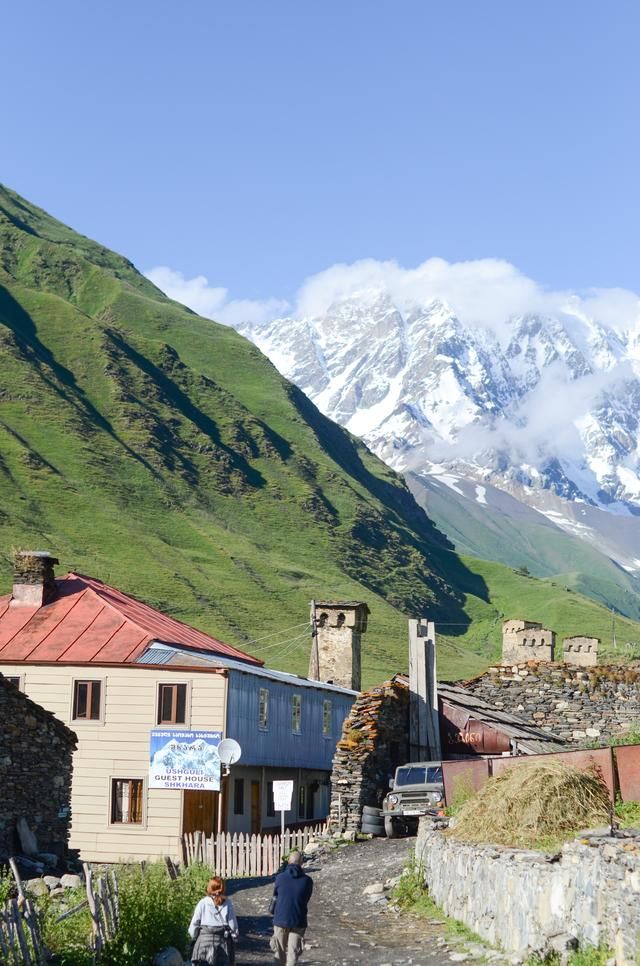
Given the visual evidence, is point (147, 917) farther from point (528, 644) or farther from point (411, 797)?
point (528, 644)

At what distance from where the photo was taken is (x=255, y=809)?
42.7 metres

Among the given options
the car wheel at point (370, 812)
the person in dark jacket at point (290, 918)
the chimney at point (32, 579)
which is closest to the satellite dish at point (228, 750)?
the car wheel at point (370, 812)

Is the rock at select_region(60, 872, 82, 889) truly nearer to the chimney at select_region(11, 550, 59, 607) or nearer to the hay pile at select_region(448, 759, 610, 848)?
the hay pile at select_region(448, 759, 610, 848)

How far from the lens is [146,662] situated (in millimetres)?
41219

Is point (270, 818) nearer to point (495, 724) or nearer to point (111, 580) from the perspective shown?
point (495, 724)

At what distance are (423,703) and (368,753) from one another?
406 centimetres

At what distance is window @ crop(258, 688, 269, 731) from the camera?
139 ft

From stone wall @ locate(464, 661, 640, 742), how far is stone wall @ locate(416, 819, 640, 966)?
68.7ft

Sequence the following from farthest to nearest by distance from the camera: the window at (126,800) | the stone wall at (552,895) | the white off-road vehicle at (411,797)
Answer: the window at (126,800) → the white off-road vehicle at (411,797) → the stone wall at (552,895)

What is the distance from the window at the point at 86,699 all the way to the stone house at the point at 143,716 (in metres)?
0.04

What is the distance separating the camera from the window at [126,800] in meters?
39.8

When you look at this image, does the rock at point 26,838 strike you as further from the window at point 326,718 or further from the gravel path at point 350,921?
the window at point 326,718

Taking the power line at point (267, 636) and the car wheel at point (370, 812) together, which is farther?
the power line at point (267, 636)

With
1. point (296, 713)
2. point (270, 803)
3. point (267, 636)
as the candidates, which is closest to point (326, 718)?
point (296, 713)
